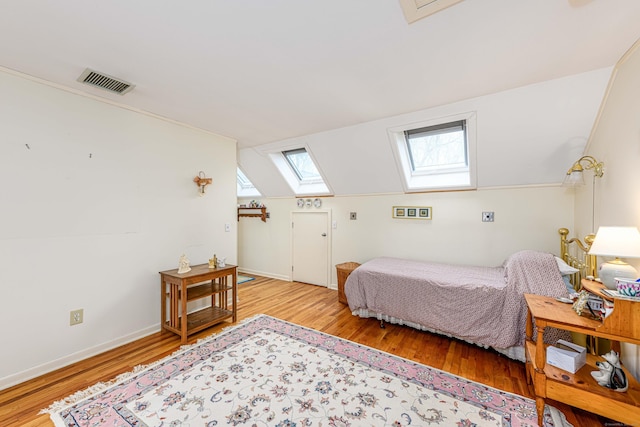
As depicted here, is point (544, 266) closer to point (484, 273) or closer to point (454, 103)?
point (484, 273)

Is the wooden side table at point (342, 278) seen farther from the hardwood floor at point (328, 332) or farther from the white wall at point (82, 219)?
the white wall at point (82, 219)

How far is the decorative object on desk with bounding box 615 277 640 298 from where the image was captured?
1.33 metres

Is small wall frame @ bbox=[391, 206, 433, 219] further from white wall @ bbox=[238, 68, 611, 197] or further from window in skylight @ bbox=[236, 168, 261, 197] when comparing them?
window in skylight @ bbox=[236, 168, 261, 197]

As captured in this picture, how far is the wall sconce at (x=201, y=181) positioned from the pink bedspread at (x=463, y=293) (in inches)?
87.5

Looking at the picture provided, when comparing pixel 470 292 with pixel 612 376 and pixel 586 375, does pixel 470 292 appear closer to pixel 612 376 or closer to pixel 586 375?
pixel 586 375

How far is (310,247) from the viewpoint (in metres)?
4.64

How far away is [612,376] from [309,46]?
8.93 ft

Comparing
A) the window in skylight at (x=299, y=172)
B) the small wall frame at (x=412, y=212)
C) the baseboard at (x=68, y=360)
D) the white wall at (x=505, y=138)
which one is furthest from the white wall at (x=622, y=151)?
the baseboard at (x=68, y=360)

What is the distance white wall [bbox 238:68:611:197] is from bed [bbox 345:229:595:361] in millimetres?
819

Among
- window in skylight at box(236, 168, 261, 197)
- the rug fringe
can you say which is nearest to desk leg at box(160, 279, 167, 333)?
the rug fringe

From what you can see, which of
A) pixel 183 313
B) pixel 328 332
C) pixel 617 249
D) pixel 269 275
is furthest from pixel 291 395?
pixel 269 275

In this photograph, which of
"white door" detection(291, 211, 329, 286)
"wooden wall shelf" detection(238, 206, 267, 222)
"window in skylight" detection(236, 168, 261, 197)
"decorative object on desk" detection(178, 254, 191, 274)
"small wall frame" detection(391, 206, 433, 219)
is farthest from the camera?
"window in skylight" detection(236, 168, 261, 197)

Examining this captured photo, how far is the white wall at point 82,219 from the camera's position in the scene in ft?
6.54

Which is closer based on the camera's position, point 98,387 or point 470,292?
point 98,387
